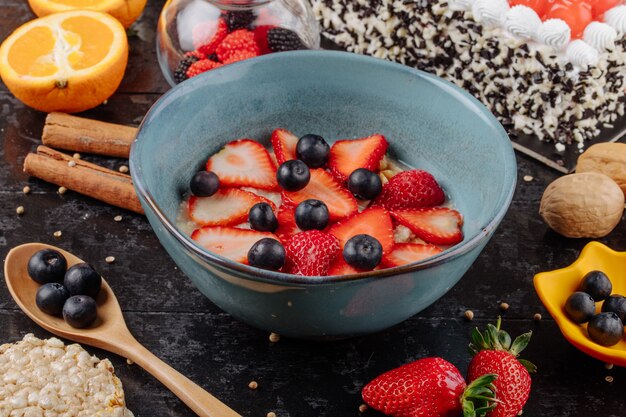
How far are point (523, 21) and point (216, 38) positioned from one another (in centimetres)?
69

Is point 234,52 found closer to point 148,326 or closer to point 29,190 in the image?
point 29,190

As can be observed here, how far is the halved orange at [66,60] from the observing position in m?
1.83

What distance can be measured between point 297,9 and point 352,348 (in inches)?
36.4

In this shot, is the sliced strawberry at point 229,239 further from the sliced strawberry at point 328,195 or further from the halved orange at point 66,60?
the halved orange at point 66,60

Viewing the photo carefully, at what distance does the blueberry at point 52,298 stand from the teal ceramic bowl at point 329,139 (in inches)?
9.0

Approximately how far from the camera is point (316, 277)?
114 centimetres

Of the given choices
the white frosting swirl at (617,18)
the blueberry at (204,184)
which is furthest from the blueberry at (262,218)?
the white frosting swirl at (617,18)

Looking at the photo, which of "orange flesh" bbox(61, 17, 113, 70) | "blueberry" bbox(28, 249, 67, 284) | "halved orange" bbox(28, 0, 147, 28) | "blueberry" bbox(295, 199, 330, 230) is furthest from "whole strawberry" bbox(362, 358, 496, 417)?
"halved orange" bbox(28, 0, 147, 28)

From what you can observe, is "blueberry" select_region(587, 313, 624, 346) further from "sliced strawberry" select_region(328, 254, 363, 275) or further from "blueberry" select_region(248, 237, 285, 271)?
"blueberry" select_region(248, 237, 285, 271)

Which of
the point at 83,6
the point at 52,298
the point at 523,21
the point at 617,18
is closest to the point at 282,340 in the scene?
the point at 52,298

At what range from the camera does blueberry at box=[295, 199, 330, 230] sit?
1369 mm

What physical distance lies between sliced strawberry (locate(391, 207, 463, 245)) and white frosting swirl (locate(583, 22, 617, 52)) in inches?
22.1

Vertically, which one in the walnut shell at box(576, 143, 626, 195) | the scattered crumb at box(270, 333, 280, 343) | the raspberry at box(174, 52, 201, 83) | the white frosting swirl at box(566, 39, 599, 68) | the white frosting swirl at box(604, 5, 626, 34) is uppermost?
the white frosting swirl at box(604, 5, 626, 34)

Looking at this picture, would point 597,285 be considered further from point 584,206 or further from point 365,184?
point 365,184
